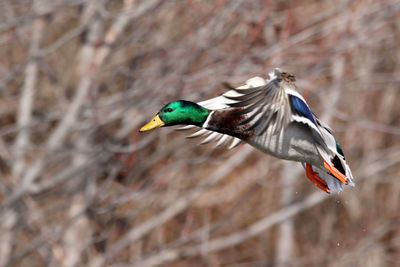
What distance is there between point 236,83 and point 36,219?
1874mm

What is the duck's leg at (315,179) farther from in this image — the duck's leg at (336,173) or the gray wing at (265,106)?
the gray wing at (265,106)

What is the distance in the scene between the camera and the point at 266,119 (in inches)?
119

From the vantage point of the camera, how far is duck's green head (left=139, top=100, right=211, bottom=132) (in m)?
3.19

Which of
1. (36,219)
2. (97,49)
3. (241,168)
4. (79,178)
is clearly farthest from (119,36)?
(241,168)

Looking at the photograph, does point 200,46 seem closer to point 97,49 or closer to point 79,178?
point 97,49

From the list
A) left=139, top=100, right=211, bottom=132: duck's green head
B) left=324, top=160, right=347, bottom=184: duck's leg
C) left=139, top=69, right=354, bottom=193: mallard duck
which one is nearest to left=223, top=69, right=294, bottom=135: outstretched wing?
left=139, top=69, right=354, bottom=193: mallard duck

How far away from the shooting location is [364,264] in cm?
767

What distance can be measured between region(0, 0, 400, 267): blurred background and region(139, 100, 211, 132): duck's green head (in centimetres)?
172

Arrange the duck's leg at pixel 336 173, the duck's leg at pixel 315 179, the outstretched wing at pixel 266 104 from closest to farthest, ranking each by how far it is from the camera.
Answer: the outstretched wing at pixel 266 104
the duck's leg at pixel 336 173
the duck's leg at pixel 315 179

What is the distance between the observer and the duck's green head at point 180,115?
125 inches

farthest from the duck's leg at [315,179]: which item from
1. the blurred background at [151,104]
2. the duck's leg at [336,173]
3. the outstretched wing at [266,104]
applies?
the blurred background at [151,104]

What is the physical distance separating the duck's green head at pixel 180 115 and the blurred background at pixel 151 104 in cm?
172

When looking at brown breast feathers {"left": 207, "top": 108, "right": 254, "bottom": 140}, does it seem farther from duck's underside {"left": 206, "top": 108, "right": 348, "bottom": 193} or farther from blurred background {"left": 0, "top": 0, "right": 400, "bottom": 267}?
blurred background {"left": 0, "top": 0, "right": 400, "bottom": 267}

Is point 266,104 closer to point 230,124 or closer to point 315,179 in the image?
point 230,124
